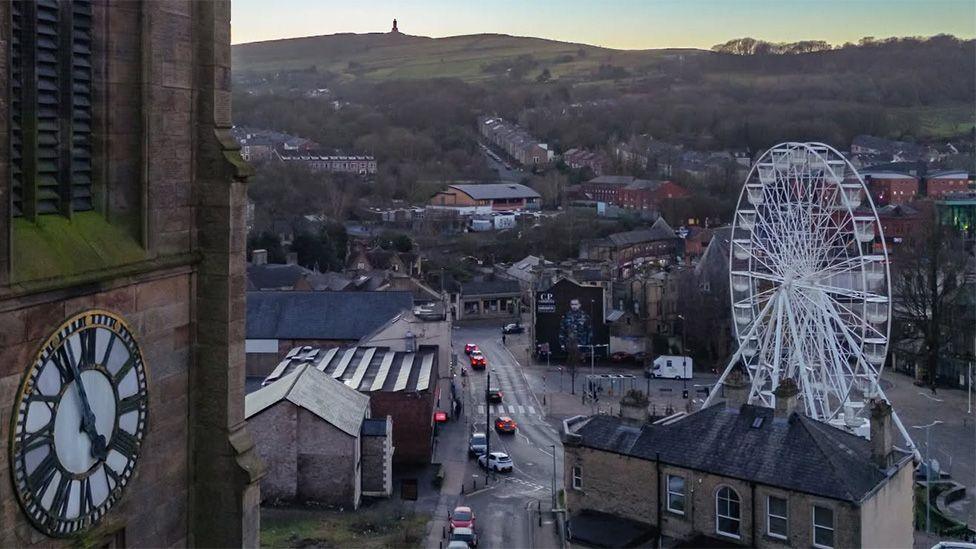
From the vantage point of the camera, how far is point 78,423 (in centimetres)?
675

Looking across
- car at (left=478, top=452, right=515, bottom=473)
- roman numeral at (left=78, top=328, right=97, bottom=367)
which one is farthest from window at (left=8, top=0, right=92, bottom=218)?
car at (left=478, top=452, right=515, bottom=473)

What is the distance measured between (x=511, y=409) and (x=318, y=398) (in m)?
14.7

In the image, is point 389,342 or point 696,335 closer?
point 389,342

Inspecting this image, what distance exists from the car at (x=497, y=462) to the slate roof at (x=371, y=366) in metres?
2.82

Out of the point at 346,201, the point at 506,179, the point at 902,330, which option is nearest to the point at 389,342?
the point at 902,330

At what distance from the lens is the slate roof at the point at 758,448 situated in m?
18.8

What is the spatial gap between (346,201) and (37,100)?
4344 inches

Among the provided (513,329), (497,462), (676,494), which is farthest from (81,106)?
(513,329)

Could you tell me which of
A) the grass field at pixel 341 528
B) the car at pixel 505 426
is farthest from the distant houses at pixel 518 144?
the grass field at pixel 341 528

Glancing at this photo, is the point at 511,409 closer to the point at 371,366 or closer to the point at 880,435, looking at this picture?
the point at 371,366

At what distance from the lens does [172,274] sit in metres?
7.74

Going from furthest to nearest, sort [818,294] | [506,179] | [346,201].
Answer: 1. [506,179]
2. [346,201]
3. [818,294]

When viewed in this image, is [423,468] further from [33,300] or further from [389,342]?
[33,300]

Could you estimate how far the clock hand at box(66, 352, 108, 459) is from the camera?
6.69 meters
